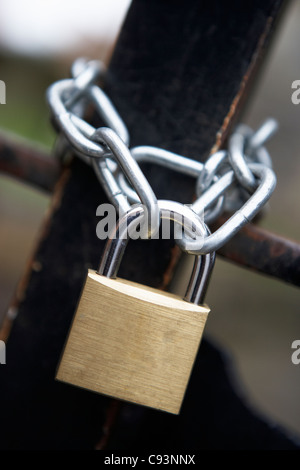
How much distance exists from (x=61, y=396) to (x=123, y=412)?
3.4 inches

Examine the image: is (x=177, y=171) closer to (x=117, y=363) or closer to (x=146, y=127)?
(x=146, y=127)

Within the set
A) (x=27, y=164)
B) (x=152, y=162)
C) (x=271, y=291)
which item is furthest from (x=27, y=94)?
(x=152, y=162)

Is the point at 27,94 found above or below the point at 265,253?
above

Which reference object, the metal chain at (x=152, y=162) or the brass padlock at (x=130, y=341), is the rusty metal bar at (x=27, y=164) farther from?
the brass padlock at (x=130, y=341)

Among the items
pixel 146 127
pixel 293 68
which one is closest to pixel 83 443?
pixel 146 127

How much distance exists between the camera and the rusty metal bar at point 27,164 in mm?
659

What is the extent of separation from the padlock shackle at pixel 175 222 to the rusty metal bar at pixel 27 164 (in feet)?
0.78

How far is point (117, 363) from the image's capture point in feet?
1.51

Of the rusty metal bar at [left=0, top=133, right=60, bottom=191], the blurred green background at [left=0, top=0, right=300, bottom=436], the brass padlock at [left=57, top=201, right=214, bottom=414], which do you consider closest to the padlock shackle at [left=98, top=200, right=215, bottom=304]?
the brass padlock at [left=57, top=201, right=214, bottom=414]

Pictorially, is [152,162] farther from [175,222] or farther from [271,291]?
[271,291]

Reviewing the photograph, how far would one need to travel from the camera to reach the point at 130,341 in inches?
18.1

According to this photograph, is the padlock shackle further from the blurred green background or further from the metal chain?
the blurred green background

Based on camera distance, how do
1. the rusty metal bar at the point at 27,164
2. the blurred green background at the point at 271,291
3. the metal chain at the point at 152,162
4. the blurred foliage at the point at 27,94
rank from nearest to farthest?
the metal chain at the point at 152,162 → the rusty metal bar at the point at 27,164 → the blurred green background at the point at 271,291 → the blurred foliage at the point at 27,94

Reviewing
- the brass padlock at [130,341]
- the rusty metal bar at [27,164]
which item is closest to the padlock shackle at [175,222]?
the brass padlock at [130,341]
